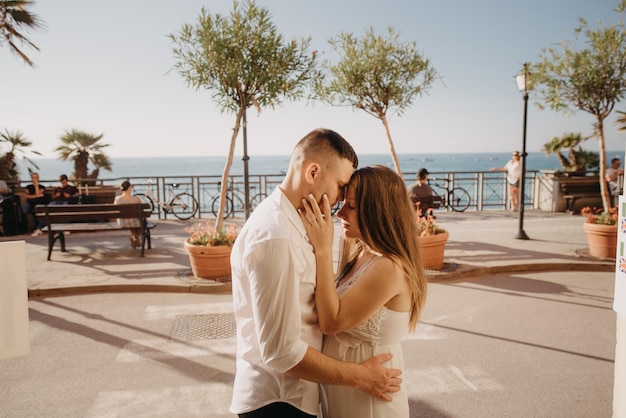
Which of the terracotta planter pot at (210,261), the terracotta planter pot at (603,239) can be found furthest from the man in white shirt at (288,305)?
the terracotta planter pot at (603,239)

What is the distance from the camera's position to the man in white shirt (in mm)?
1561

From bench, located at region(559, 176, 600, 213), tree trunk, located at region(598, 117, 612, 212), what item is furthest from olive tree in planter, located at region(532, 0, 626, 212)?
bench, located at region(559, 176, 600, 213)

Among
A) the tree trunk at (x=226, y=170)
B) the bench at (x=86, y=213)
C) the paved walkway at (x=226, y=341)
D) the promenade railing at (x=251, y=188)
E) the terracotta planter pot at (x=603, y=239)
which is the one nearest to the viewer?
the paved walkway at (x=226, y=341)

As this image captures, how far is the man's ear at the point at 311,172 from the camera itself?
71.2 inches

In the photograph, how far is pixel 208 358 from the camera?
4.48 m

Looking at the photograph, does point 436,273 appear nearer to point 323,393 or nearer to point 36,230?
point 323,393

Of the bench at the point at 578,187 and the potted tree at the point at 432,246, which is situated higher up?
the bench at the point at 578,187

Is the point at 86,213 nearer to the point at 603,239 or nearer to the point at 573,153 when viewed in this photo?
the point at 603,239

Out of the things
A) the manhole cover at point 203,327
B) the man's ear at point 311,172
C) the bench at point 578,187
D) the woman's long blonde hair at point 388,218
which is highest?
the man's ear at point 311,172

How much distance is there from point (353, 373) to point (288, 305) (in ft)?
1.52

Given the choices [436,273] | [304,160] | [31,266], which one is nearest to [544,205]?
[436,273]

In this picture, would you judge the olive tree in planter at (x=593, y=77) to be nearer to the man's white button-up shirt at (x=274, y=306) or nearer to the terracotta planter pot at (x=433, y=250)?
the terracotta planter pot at (x=433, y=250)

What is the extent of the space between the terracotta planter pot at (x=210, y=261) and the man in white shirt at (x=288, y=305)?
540cm

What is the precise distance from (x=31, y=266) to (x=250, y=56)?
543 cm
